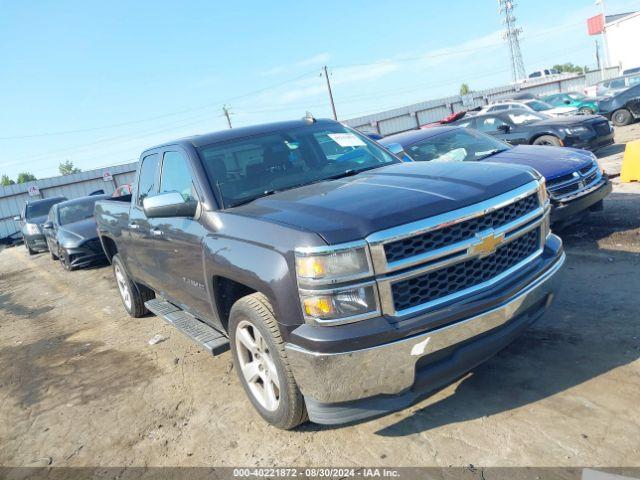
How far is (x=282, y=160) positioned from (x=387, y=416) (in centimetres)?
202

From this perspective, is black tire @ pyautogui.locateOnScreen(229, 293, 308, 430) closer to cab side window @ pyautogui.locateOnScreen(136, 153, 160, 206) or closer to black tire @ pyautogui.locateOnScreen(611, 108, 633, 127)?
cab side window @ pyautogui.locateOnScreen(136, 153, 160, 206)

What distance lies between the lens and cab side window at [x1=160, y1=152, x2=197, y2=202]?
150 inches

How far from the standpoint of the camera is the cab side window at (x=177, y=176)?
150 inches

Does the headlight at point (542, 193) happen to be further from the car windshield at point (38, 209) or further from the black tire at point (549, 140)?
the car windshield at point (38, 209)

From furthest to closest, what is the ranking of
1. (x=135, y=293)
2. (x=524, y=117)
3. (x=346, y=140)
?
(x=524, y=117), (x=135, y=293), (x=346, y=140)

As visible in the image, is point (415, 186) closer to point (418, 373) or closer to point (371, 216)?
point (371, 216)

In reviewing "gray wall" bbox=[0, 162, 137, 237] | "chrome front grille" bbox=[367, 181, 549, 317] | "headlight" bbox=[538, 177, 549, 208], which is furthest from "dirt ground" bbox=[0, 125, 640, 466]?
"gray wall" bbox=[0, 162, 137, 237]

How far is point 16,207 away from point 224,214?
31020 mm

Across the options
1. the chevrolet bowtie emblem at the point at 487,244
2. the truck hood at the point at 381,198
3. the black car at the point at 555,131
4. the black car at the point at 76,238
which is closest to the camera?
the truck hood at the point at 381,198

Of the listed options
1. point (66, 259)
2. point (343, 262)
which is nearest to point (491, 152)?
point (343, 262)

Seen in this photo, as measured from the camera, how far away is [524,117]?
36.6ft

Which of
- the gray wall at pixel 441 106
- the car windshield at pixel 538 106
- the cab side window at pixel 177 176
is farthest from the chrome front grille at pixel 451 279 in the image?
the gray wall at pixel 441 106

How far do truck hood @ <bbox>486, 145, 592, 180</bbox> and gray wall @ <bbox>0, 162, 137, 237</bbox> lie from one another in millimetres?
26165

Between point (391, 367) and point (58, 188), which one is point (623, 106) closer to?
point (391, 367)
